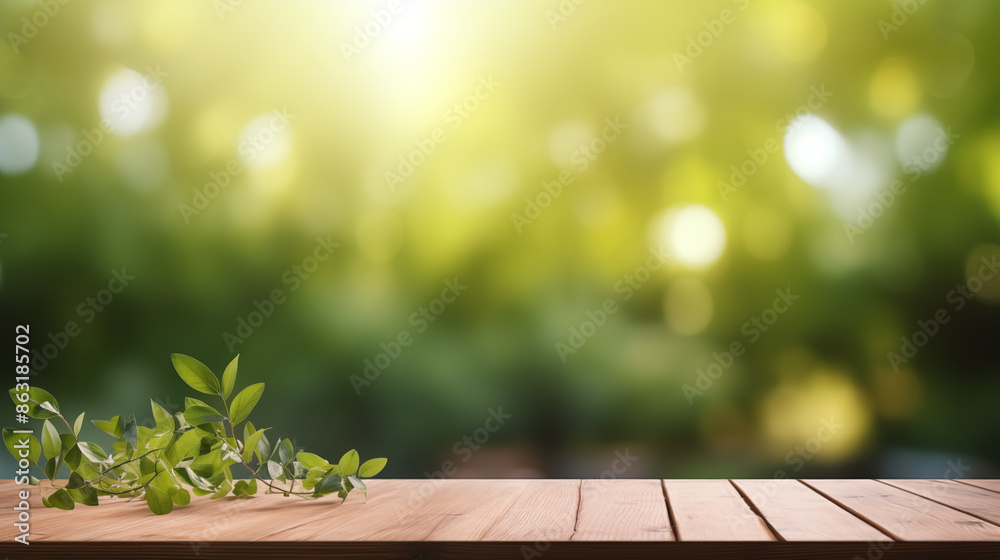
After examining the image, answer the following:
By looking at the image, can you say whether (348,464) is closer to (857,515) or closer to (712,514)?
(712,514)

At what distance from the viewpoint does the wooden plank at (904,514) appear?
31.4 inches

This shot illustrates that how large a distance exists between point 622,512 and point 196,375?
612 millimetres

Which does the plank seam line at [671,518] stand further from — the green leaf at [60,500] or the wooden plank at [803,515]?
the green leaf at [60,500]

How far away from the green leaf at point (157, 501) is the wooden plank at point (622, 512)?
533mm

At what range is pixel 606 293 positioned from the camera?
5.84ft

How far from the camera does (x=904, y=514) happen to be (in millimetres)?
931

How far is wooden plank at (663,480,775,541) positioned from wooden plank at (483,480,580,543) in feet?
0.43

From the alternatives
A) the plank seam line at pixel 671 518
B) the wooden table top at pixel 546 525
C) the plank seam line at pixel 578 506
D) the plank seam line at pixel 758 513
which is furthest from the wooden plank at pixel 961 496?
the plank seam line at pixel 578 506

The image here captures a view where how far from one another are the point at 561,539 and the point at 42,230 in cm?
164

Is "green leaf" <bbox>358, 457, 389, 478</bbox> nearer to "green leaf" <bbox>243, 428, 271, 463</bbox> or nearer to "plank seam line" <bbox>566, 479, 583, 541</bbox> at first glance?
"green leaf" <bbox>243, 428, 271, 463</bbox>

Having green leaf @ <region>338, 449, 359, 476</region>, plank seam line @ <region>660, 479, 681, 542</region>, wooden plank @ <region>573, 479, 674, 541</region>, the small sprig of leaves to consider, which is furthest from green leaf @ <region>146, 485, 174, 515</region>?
plank seam line @ <region>660, 479, 681, 542</region>

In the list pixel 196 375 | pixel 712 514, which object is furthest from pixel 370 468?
pixel 712 514

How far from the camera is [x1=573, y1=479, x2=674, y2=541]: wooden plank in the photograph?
82 centimetres
